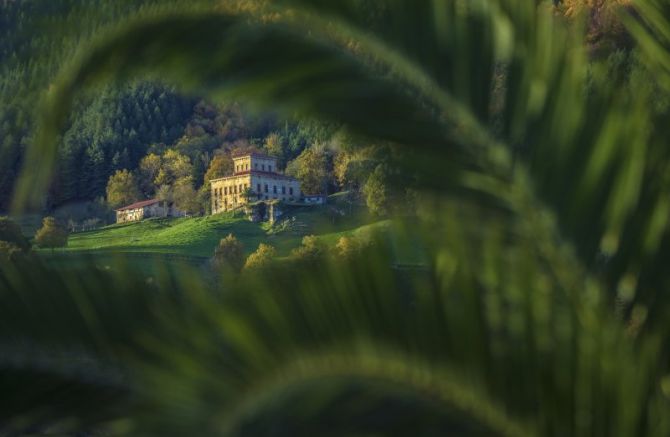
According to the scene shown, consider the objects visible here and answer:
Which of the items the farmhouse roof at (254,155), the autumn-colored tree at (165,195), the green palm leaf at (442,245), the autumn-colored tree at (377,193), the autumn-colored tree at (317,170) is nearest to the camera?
the green palm leaf at (442,245)

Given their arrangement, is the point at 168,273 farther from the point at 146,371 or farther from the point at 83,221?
the point at 83,221

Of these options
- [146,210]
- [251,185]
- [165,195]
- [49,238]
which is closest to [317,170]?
[49,238]

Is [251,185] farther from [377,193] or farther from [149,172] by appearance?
[377,193]

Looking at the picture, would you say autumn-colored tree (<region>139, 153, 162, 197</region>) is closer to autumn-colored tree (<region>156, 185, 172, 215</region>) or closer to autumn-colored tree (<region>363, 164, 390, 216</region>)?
autumn-colored tree (<region>156, 185, 172, 215</region>)

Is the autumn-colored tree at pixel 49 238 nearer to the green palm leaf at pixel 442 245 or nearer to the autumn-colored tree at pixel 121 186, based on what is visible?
the green palm leaf at pixel 442 245

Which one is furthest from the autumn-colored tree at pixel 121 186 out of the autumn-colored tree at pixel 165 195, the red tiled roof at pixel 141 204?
the red tiled roof at pixel 141 204

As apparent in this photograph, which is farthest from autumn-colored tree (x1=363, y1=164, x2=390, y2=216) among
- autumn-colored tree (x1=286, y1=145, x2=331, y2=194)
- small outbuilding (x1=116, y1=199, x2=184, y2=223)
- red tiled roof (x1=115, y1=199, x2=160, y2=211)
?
red tiled roof (x1=115, y1=199, x2=160, y2=211)
